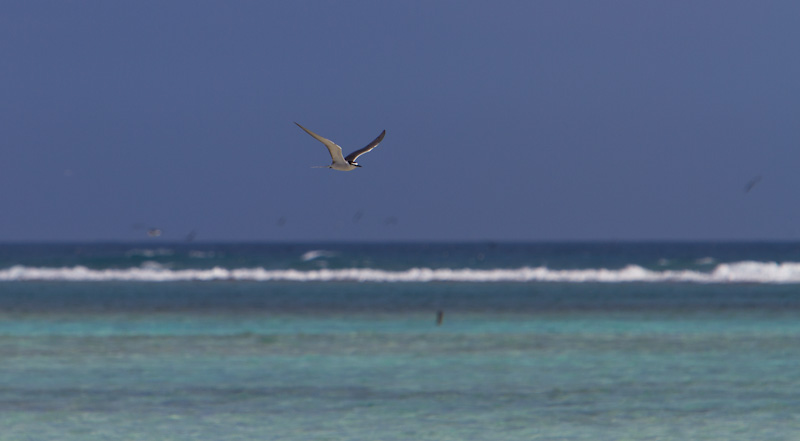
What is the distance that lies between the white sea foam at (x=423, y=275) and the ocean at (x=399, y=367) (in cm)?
1309

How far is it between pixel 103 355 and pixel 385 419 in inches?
280

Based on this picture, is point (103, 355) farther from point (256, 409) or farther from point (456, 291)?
point (456, 291)

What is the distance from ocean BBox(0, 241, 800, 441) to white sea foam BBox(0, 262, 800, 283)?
13.1m

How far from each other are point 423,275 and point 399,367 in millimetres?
32470

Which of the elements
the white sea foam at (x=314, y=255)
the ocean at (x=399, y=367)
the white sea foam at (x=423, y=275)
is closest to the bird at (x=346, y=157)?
the ocean at (x=399, y=367)

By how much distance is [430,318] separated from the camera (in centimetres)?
2270

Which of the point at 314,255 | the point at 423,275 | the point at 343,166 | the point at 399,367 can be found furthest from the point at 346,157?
the point at 314,255

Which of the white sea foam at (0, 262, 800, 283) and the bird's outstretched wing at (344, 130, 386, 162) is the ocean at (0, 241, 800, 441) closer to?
the bird's outstretched wing at (344, 130, 386, 162)

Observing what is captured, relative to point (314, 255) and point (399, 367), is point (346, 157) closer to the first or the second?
point (399, 367)

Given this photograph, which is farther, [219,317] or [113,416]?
[219,317]

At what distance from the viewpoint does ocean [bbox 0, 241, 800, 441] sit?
33.7 feet

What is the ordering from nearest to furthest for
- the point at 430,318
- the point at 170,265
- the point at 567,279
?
the point at 430,318 < the point at 567,279 < the point at 170,265

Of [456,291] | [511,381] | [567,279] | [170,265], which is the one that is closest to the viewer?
[511,381]

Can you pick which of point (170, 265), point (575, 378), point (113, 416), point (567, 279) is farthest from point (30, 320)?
point (170, 265)
